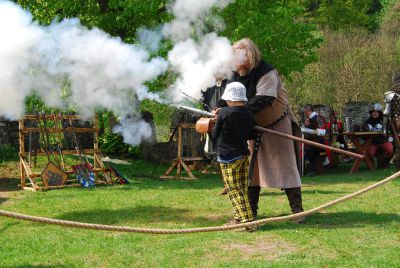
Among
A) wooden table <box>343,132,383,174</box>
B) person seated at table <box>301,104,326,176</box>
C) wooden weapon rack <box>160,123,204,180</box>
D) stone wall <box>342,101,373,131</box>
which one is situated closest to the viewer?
wooden weapon rack <box>160,123,204,180</box>

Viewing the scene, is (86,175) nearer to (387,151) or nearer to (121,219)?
(121,219)

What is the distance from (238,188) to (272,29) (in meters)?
7.81

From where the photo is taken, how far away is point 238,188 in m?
6.77

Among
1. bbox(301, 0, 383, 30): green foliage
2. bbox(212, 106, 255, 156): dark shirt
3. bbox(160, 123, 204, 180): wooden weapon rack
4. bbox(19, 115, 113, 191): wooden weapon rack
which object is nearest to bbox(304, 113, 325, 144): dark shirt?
bbox(160, 123, 204, 180): wooden weapon rack

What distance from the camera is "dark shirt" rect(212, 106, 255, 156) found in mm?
6609

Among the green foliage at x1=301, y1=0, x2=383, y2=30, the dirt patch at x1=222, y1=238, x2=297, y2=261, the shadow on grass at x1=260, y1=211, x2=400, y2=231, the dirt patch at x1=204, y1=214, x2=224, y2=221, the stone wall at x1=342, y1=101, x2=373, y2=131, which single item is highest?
the green foliage at x1=301, y1=0, x2=383, y2=30

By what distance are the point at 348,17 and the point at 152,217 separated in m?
31.6

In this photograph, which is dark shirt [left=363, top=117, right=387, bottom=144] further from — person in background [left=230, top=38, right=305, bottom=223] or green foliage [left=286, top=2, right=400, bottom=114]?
green foliage [left=286, top=2, right=400, bottom=114]

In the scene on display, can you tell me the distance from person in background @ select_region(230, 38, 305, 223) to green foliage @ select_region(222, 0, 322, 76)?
5.57 meters

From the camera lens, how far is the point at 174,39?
39.8 ft

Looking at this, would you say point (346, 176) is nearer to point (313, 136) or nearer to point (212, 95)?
point (313, 136)

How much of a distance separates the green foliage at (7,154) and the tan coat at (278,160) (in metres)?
9.81

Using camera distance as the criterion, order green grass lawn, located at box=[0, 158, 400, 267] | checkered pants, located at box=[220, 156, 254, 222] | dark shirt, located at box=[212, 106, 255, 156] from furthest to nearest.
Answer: checkered pants, located at box=[220, 156, 254, 222] → dark shirt, located at box=[212, 106, 255, 156] → green grass lawn, located at box=[0, 158, 400, 267]

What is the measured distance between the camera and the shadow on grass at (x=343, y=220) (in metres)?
6.97
